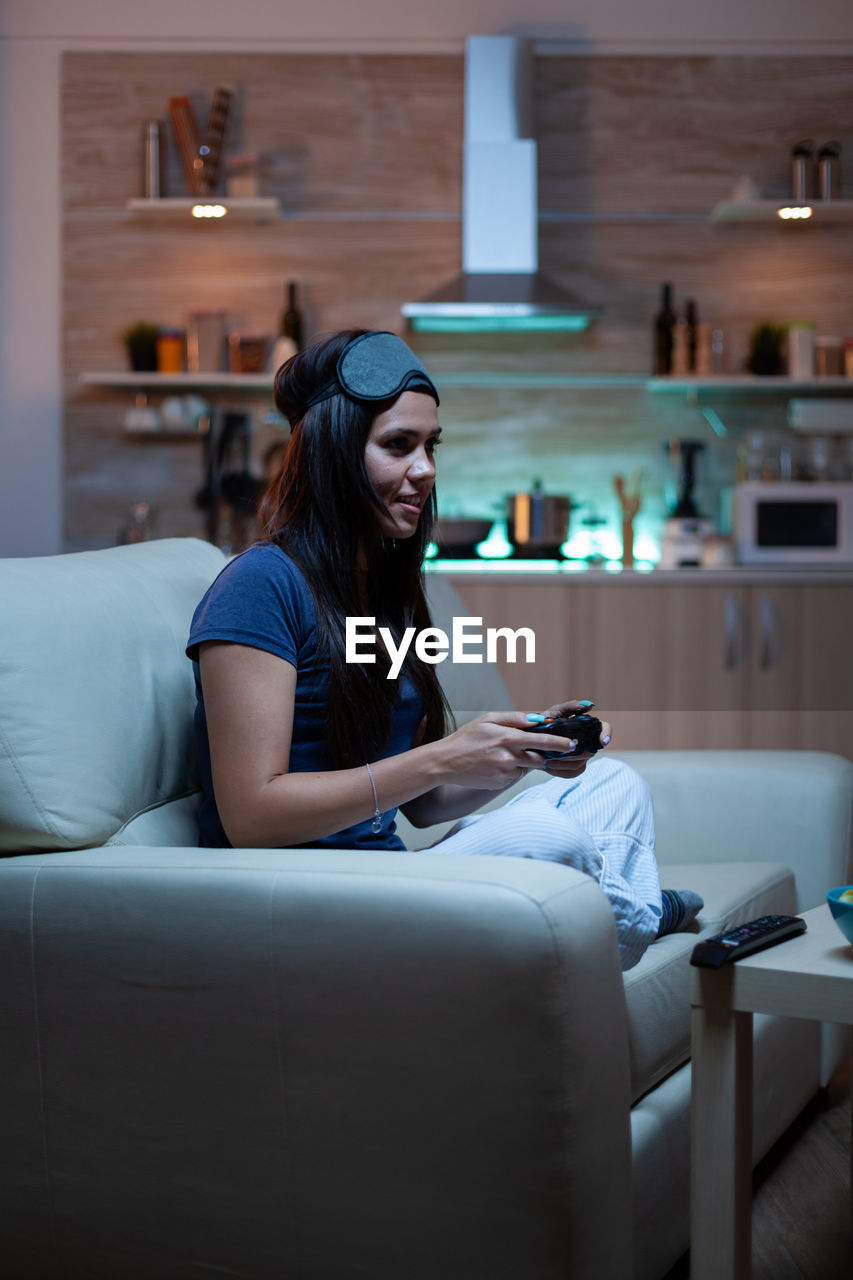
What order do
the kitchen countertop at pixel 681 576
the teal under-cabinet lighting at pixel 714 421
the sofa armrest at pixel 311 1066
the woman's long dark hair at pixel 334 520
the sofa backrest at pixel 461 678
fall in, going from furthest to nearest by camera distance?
the teal under-cabinet lighting at pixel 714 421 → the kitchen countertop at pixel 681 576 → the sofa backrest at pixel 461 678 → the woman's long dark hair at pixel 334 520 → the sofa armrest at pixel 311 1066

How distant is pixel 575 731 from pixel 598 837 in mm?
285

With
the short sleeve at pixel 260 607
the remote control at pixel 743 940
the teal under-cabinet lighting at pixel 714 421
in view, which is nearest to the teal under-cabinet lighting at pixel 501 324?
the teal under-cabinet lighting at pixel 714 421

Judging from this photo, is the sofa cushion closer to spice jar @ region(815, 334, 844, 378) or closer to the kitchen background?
the kitchen background

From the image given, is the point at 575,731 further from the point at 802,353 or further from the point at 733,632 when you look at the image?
the point at 802,353

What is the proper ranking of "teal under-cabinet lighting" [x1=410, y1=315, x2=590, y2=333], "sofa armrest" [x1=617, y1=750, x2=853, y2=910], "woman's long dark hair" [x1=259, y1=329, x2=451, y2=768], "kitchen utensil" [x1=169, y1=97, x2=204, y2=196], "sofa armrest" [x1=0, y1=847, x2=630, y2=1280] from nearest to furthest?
"sofa armrest" [x1=0, y1=847, x2=630, y2=1280]
"woman's long dark hair" [x1=259, y1=329, x2=451, y2=768]
"sofa armrest" [x1=617, y1=750, x2=853, y2=910]
"teal under-cabinet lighting" [x1=410, y1=315, x2=590, y2=333]
"kitchen utensil" [x1=169, y1=97, x2=204, y2=196]

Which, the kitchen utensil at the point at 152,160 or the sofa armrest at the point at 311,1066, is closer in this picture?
the sofa armrest at the point at 311,1066

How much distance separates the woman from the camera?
1.28 metres

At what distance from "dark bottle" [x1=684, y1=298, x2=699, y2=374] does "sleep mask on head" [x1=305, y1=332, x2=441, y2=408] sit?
2869 mm

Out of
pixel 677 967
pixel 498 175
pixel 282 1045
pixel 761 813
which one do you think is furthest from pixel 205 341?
pixel 282 1045

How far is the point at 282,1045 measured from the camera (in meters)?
1.13

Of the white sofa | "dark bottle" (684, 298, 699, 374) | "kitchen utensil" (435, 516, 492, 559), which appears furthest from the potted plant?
the white sofa

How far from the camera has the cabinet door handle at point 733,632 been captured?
3.80 metres

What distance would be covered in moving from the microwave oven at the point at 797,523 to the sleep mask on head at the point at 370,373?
2.64 meters

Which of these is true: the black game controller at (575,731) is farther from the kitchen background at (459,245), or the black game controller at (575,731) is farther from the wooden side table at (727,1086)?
the kitchen background at (459,245)
